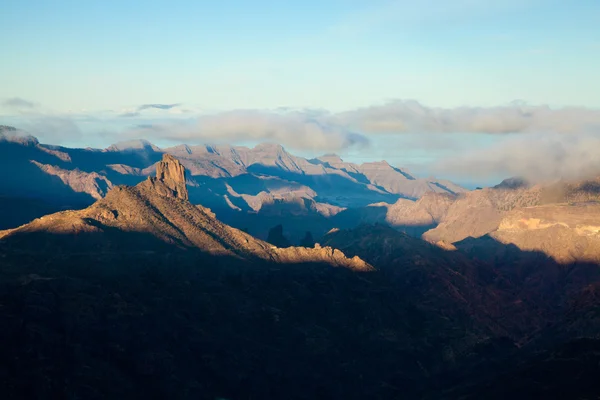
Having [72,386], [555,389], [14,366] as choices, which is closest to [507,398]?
[555,389]

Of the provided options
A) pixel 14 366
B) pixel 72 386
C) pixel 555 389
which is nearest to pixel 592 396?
pixel 555 389

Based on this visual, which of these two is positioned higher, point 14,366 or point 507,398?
point 14,366

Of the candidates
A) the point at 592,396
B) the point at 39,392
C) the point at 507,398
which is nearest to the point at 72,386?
the point at 39,392

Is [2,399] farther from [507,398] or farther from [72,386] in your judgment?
[507,398]

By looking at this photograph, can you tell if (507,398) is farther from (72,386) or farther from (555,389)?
(72,386)

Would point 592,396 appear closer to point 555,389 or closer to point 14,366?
point 555,389

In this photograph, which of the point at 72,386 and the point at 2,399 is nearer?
the point at 2,399

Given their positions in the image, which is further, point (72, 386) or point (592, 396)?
point (72, 386)
